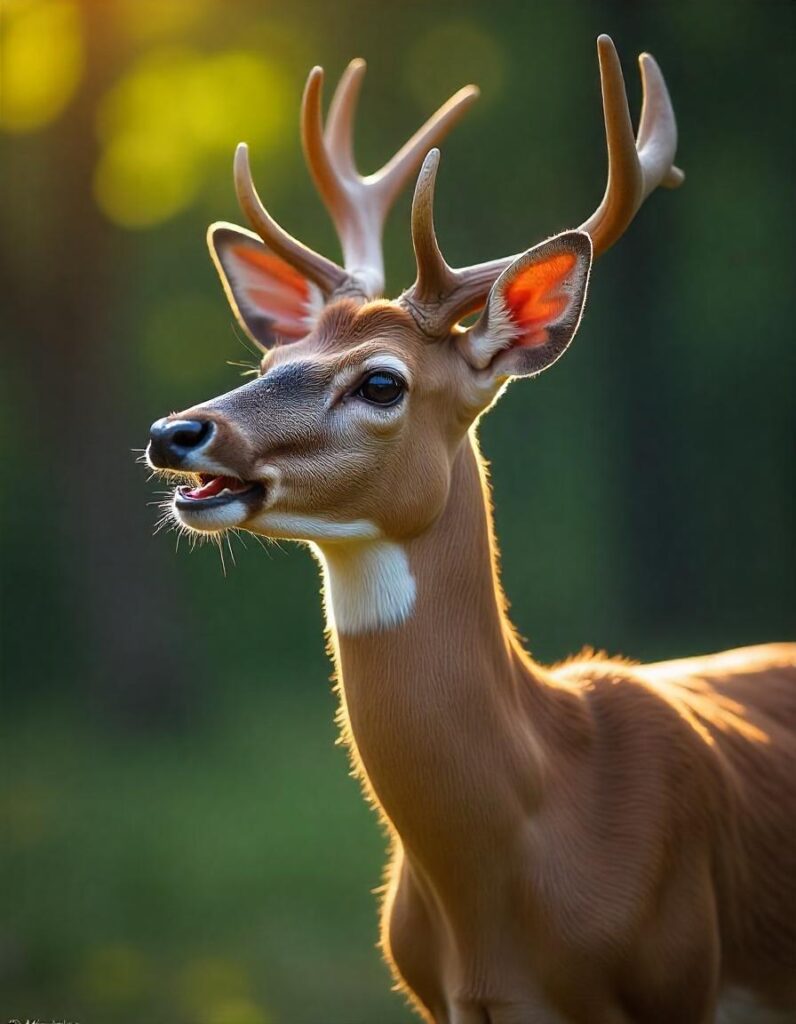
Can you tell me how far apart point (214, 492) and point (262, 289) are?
54.6 inches

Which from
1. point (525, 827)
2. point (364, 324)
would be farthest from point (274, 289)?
point (525, 827)

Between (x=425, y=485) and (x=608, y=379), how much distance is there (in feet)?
44.1

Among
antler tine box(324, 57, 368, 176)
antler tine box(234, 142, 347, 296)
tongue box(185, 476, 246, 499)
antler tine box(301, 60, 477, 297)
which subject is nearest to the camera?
tongue box(185, 476, 246, 499)

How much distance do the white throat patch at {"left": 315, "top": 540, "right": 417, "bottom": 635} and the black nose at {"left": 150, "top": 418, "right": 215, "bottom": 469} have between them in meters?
0.52

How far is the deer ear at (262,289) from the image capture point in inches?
198

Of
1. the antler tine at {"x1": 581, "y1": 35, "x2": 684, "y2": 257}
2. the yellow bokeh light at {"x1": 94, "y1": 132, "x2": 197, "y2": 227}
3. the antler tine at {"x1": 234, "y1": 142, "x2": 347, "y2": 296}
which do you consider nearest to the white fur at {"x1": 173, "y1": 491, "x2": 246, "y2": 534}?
the antler tine at {"x1": 234, "y1": 142, "x2": 347, "y2": 296}

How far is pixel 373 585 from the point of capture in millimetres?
4062

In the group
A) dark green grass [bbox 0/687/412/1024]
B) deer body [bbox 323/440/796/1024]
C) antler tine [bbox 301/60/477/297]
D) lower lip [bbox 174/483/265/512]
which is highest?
antler tine [bbox 301/60/477/297]

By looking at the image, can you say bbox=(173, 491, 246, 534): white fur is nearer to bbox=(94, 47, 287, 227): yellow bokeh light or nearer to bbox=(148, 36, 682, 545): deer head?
bbox=(148, 36, 682, 545): deer head

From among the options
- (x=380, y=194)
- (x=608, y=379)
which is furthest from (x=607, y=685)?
(x=608, y=379)

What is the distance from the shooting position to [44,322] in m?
12.3

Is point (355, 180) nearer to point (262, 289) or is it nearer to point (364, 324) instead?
point (262, 289)

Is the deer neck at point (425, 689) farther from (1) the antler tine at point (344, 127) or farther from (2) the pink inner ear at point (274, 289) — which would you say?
(1) the antler tine at point (344, 127)

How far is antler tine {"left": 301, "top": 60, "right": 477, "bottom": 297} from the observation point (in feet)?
16.7
